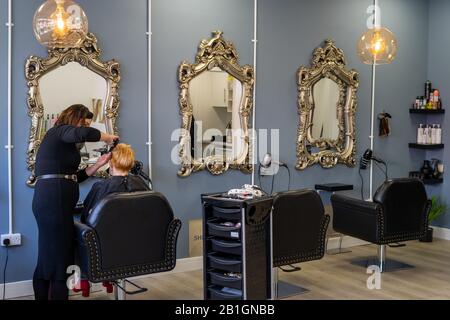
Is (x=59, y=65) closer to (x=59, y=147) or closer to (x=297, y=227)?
(x=59, y=147)

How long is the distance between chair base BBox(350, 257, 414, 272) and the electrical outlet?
2682mm

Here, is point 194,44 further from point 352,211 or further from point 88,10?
point 352,211

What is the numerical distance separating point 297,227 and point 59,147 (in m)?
1.53

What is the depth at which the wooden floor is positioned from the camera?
4008 millimetres

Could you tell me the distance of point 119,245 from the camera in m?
3.21

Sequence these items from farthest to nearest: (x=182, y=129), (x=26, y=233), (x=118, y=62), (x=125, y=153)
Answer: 1. (x=182, y=129)
2. (x=118, y=62)
3. (x=26, y=233)
4. (x=125, y=153)

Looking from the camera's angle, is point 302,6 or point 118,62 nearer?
point 118,62

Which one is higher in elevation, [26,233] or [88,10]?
[88,10]

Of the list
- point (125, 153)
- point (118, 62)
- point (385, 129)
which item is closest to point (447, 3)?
point (385, 129)

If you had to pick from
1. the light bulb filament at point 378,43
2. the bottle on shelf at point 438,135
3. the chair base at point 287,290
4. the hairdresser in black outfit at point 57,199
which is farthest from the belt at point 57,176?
the bottle on shelf at point 438,135

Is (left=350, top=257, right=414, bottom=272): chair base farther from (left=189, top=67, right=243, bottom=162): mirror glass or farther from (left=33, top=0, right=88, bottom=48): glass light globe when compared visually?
(left=33, top=0, right=88, bottom=48): glass light globe

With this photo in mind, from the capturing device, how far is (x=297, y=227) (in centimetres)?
369

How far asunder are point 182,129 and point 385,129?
224 cm

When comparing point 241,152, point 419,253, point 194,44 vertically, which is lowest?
point 419,253
